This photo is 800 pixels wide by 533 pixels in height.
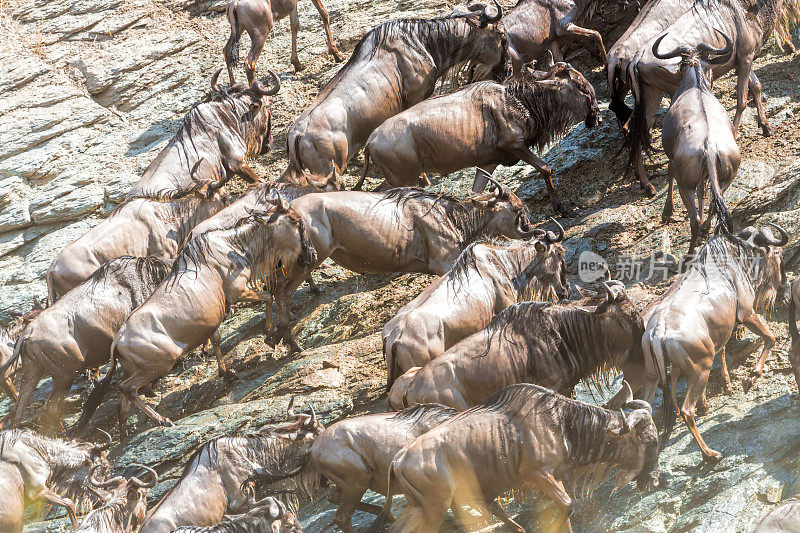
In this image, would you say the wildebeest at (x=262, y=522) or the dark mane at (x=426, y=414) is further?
the dark mane at (x=426, y=414)

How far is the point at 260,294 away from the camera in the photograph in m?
11.5

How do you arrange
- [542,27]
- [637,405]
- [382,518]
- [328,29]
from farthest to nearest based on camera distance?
1. [328,29]
2. [542,27]
3. [382,518]
4. [637,405]

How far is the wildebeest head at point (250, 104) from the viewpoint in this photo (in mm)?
14305

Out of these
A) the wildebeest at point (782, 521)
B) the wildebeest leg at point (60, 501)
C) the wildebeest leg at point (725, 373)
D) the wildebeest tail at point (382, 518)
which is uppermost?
the wildebeest at point (782, 521)

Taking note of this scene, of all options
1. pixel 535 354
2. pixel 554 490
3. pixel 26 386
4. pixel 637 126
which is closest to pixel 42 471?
pixel 26 386

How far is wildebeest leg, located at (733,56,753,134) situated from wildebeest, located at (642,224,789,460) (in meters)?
3.33

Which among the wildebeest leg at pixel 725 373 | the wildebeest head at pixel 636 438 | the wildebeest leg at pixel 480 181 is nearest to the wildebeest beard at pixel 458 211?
the wildebeest leg at pixel 480 181

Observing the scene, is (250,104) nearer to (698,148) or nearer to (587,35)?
(587,35)

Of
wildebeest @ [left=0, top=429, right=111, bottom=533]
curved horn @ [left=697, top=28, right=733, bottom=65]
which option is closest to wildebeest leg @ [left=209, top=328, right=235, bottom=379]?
wildebeest @ [left=0, top=429, right=111, bottom=533]

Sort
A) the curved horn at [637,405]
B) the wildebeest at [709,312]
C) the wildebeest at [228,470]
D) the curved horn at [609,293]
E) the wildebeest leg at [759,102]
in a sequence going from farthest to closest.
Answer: the wildebeest leg at [759,102]
the curved horn at [609,293]
the wildebeest at [228,470]
the wildebeest at [709,312]
the curved horn at [637,405]

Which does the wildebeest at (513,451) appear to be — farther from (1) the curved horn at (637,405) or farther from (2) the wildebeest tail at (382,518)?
(2) the wildebeest tail at (382,518)

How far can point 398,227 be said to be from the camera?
1139 cm

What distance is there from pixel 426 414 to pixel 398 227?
10.7 ft

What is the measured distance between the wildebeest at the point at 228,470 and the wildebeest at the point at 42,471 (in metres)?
1.30
